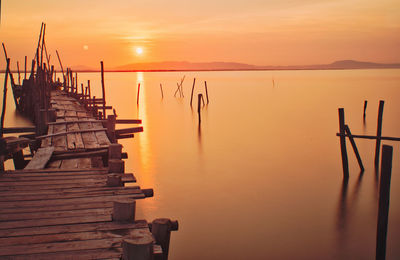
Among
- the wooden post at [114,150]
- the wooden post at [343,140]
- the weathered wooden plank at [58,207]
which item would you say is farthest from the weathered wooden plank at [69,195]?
the wooden post at [343,140]

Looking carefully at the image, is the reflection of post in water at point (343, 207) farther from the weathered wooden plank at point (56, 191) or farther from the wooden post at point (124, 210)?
the wooden post at point (124, 210)

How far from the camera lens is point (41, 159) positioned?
22.6 feet

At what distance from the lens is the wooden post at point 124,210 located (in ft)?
13.3

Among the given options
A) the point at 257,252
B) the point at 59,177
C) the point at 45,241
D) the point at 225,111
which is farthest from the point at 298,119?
the point at 45,241

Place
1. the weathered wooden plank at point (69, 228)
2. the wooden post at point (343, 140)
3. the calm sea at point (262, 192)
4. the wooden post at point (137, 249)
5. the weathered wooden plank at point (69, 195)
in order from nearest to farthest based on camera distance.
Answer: the wooden post at point (137, 249) < the weathered wooden plank at point (69, 228) < the weathered wooden plank at point (69, 195) < the calm sea at point (262, 192) < the wooden post at point (343, 140)

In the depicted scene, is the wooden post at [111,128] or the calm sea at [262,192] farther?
the wooden post at [111,128]

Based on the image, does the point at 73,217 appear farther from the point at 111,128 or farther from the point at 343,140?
the point at 343,140

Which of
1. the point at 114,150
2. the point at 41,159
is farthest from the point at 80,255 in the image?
the point at 41,159

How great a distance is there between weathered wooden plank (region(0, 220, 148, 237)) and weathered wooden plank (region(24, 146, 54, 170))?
8.83 feet

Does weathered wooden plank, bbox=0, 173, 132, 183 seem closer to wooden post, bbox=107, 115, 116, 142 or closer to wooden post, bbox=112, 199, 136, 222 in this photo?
wooden post, bbox=112, 199, 136, 222

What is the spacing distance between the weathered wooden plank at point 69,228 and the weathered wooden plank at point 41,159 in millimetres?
2692

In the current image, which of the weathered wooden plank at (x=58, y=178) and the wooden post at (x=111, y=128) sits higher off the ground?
the wooden post at (x=111, y=128)

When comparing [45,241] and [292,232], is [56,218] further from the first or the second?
[292,232]

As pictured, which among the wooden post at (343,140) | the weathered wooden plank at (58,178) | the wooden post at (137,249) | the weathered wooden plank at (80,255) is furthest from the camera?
the wooden post at (343,140)
